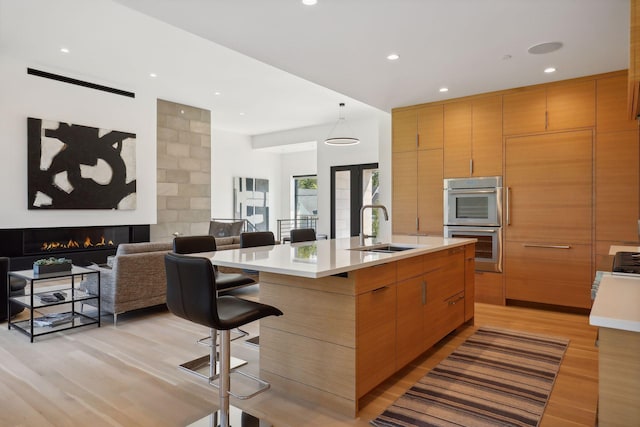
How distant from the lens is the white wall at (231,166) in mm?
10148

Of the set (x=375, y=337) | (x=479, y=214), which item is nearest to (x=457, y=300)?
(x=375, y=337)

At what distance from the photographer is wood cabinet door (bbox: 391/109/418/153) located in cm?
550

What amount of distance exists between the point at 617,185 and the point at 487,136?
1.45 meters

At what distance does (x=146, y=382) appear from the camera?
103 inches

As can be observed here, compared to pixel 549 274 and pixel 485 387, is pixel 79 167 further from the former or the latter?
pixel 549 274

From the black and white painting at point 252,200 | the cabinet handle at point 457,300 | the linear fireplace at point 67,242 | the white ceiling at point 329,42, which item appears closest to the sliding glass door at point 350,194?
the black and white painting at point 252,200

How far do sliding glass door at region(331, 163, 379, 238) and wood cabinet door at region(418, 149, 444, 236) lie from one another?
3.71m

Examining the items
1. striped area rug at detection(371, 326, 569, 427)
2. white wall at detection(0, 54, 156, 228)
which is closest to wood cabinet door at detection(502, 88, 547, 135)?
striped area rug at detection(371, 326, 569, 427)

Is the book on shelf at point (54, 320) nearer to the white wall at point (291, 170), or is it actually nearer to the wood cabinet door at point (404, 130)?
the wood cabinet door at point (404, 130)

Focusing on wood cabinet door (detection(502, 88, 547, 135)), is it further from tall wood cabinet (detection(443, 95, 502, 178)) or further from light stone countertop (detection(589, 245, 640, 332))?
light stone countertop (detection(589, 245, 640, 332))

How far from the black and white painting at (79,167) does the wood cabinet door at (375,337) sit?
5.82 meters

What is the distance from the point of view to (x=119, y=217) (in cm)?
699

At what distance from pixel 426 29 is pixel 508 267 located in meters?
3.02

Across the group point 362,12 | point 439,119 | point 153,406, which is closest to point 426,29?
point 362,12
